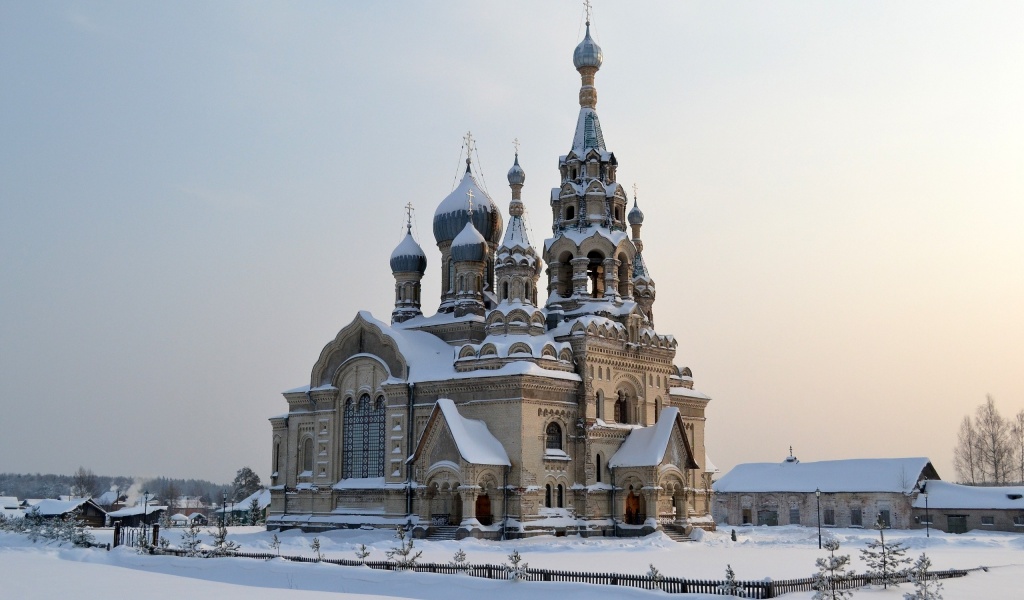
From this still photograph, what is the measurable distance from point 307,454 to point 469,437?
426 inches

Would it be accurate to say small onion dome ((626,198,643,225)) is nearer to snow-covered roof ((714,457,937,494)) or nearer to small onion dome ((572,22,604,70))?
small onion dome ((572,22,604,70))

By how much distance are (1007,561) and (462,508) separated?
701 inches

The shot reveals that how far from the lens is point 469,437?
120ft

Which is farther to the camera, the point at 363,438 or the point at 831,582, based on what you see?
the point at 363,438

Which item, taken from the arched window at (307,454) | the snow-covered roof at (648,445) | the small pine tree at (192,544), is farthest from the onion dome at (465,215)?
the small pine tree at (192,544)

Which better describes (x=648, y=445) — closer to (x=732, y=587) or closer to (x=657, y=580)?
(x=657, y=580)

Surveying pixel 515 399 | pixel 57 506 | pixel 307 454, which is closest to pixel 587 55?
pixel 515 399

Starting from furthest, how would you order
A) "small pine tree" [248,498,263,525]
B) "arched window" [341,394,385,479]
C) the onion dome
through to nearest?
1. "small pine tree" [248,498,263,525]
2. the onion dome
3. "arched window" [341,394,385,479]

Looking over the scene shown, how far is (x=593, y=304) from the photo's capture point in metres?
41.7

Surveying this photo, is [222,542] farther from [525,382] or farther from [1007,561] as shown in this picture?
[1007,561]

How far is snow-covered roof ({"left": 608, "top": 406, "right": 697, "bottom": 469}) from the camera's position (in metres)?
38.3

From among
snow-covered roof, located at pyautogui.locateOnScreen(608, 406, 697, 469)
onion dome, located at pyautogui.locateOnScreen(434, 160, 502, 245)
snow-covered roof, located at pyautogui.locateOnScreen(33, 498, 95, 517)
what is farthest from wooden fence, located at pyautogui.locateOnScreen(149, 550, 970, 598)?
snow-covered roof, located at pyautogui.locateOnScreen(33, 498, 95, 517)

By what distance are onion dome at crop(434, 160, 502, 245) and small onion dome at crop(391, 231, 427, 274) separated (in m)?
1.54

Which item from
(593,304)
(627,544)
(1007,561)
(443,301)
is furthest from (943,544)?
(443,301)
